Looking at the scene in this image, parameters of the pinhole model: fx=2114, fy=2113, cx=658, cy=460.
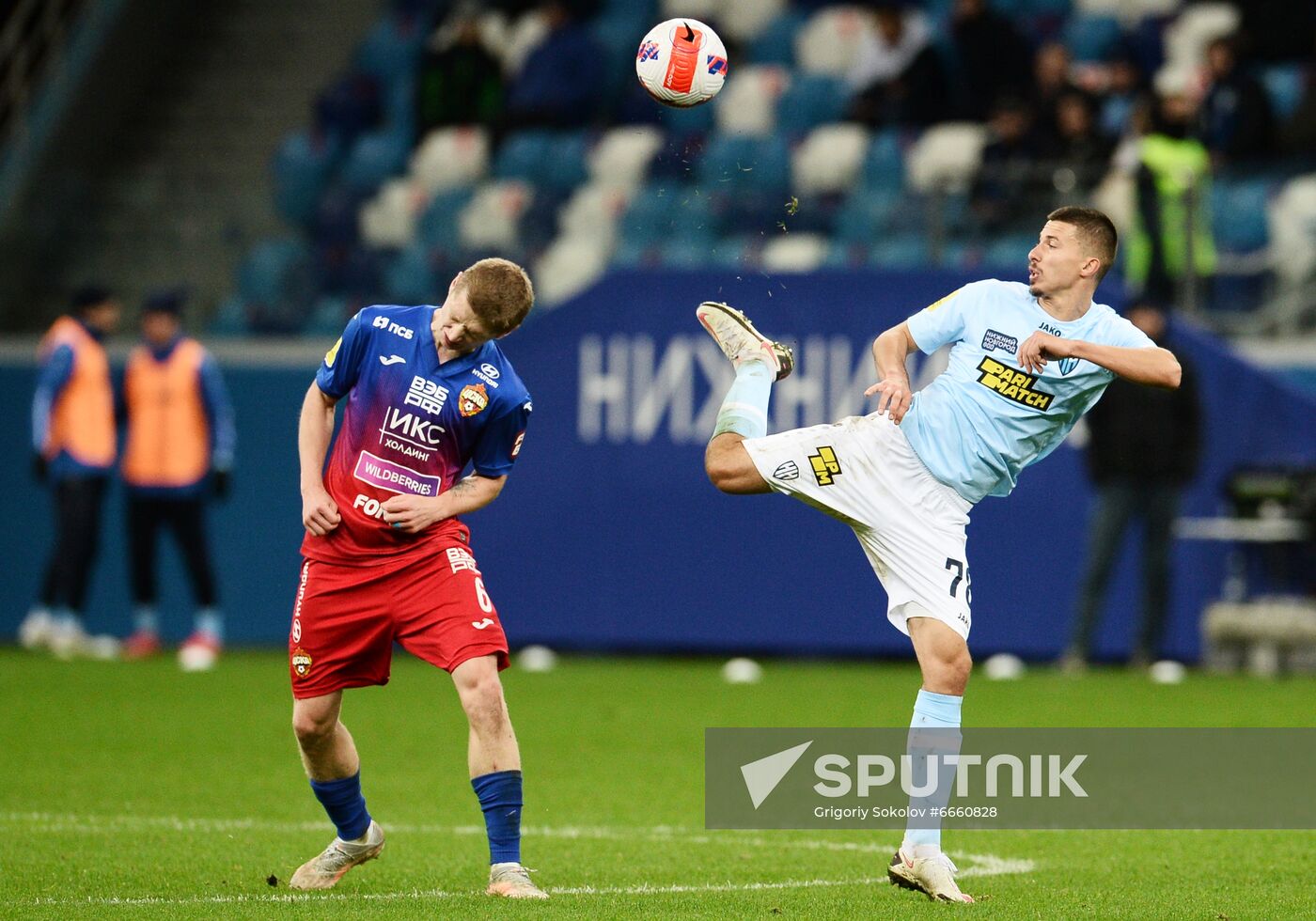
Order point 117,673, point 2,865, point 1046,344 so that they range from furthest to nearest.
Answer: point 117,673
point 2,865
point 1046,344

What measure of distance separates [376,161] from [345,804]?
14181 mm

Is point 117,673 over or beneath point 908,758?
beneath

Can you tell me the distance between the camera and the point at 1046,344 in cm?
673

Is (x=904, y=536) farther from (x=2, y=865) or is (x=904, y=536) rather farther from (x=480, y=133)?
(x=480, y=133)

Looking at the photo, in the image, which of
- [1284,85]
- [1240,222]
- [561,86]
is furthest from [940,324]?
[561,86]

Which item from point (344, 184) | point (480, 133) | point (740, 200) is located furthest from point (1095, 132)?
point (344, 184)

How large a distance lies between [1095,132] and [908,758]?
10158 mm

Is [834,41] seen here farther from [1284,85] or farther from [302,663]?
[302,663]

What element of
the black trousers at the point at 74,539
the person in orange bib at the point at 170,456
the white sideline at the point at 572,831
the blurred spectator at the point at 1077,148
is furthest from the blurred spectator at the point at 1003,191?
the white sideline at the point at 572,831

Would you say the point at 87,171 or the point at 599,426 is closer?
the point at 599,426

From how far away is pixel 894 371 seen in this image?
23.2 feet

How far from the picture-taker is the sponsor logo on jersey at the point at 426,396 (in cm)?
691

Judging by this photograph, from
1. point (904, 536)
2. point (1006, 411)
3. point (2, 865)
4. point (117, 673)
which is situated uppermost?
point (1006, 411)

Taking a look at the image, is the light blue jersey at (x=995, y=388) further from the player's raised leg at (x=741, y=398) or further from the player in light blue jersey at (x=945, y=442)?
the player's raised leg at (x=741, y=398)
